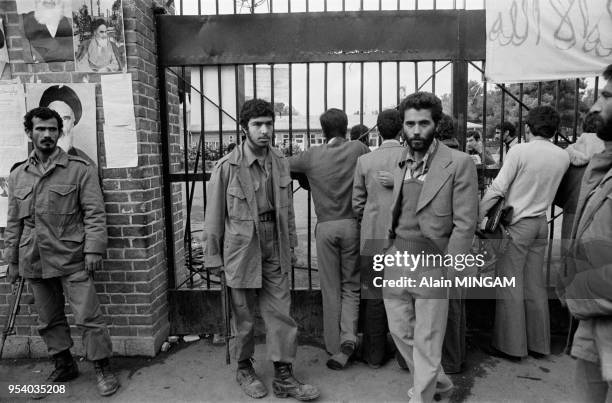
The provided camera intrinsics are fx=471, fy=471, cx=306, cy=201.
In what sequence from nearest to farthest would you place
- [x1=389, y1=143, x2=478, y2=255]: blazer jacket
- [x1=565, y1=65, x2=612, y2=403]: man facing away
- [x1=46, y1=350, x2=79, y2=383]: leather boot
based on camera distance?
[x1=565, y1=65, x2=612, y2=403]: man facing away < [x1=389, y1=143, x2=478, y2=255]: blazer jacket < [x1=46, y1=350, x2=79, y2=383]: leather boot

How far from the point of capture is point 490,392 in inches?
126

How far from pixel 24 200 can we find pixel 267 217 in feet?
5.51

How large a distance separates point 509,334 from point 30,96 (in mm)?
4088

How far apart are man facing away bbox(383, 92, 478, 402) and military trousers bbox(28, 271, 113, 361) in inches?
80.1

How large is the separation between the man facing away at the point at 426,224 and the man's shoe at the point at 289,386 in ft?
2.24

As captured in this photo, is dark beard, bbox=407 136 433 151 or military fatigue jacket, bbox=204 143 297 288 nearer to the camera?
dark beard, bbox=407 136 433 151

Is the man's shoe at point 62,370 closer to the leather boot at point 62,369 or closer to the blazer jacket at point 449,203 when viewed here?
the leather boot at point 62,369

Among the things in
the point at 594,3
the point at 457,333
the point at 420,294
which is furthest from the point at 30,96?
the point at 594,3

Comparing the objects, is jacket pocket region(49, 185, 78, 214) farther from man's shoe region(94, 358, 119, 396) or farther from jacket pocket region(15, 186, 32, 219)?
man's shoe region(94, 358, 119, 396)

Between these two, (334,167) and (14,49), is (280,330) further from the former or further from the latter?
(14,49)

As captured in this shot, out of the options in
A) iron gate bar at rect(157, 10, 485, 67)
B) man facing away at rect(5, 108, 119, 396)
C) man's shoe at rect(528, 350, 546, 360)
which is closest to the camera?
man facing away at rect(5, 108, 119, 396)

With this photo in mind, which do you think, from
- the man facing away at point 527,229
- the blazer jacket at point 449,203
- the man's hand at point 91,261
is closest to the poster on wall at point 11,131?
the man's hand at point 91,261

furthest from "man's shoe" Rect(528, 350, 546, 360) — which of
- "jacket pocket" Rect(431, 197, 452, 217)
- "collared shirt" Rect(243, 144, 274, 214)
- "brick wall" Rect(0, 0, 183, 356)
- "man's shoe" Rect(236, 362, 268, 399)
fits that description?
"brick wall" Rect(0, 0, 183, 356)

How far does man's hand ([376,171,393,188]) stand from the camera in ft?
10.3
